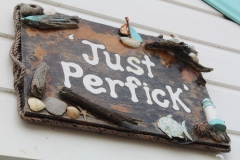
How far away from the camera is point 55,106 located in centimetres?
90

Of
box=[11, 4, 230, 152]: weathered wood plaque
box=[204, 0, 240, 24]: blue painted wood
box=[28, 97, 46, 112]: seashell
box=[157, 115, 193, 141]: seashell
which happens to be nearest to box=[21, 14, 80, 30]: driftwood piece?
box=[11, 4, 230, 152]: weathered wood plaque

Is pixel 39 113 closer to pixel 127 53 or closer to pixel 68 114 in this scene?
pixel 68 114

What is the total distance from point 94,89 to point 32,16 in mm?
247

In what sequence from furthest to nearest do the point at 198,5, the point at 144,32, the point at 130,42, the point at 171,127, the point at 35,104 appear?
the point at 198,5
the point at 144,32
the point at 130,42
the point at 171,127
the point at 35,104

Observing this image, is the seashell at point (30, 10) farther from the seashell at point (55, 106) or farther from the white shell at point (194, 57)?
the white shell at point (194, 57)

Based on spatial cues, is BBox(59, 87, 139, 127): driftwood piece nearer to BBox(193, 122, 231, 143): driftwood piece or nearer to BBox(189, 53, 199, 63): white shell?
BBox(193, 122, 231, 143): driftwood piece

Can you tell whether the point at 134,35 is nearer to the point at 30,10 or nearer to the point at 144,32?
the point at 144,32

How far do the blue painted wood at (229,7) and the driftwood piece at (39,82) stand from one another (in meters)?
0.77

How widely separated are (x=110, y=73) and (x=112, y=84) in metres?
0.04

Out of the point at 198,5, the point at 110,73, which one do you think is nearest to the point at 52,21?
the point at 110,73

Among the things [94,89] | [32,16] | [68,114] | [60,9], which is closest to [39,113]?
[68,114]

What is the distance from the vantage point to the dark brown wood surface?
3.19 feet

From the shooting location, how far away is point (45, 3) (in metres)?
1.19

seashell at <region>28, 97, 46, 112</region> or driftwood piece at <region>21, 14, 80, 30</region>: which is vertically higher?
driftwood piece at <region>21, 14, 80, 30</region>
